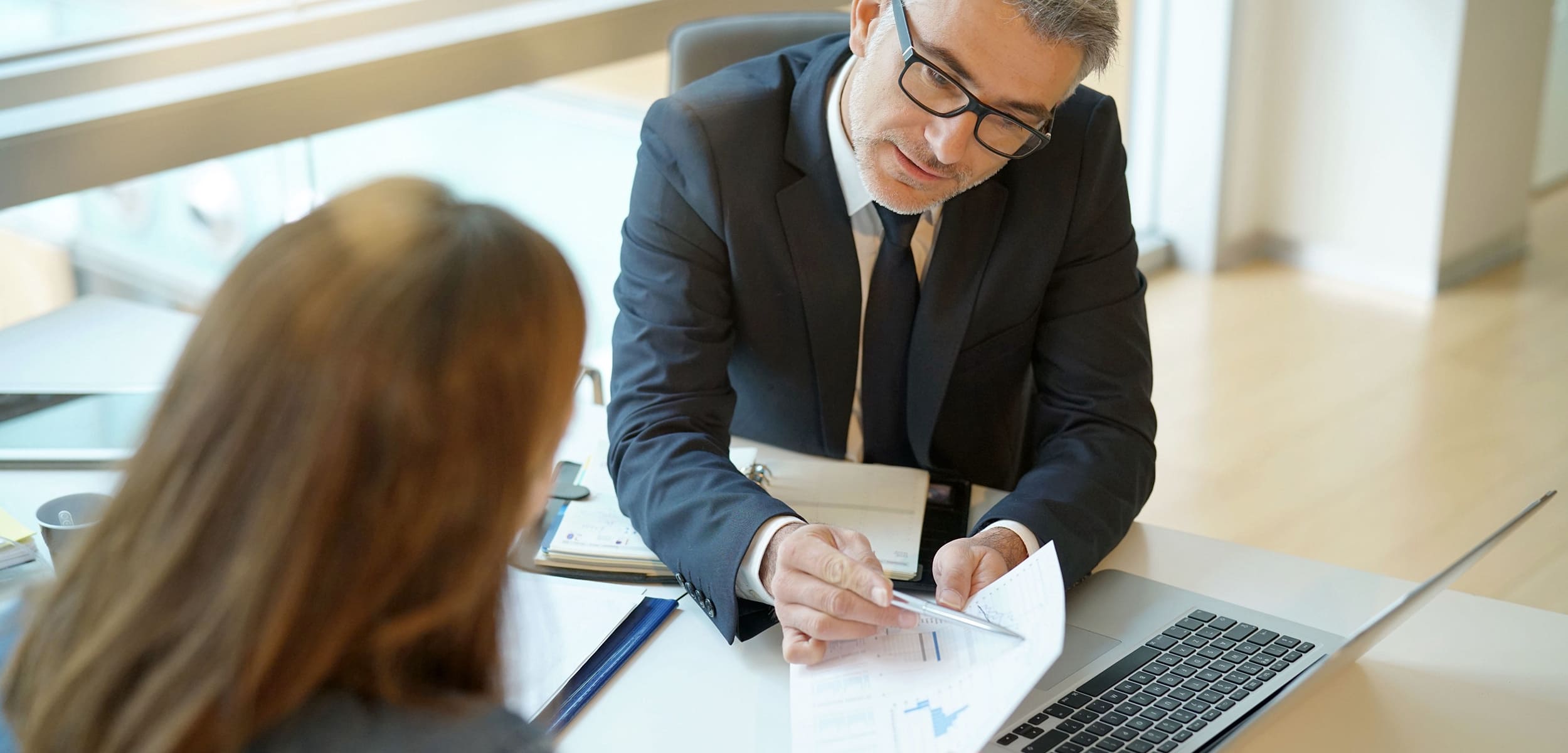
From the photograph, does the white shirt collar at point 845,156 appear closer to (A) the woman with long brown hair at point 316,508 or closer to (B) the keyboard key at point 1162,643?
(B) the keyboard key at point 1162,643

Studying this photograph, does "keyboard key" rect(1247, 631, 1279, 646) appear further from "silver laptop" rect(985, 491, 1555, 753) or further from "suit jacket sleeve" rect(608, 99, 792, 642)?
"suit jacket sleeve" rect(608, 99, 792, 642)

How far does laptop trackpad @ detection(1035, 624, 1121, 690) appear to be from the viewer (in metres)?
1.16

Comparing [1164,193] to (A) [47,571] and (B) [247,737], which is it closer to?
(A) [47,571]

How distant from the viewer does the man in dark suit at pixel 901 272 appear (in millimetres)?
1409

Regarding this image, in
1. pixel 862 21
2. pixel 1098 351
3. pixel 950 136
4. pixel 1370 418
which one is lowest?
pixel 1370 418

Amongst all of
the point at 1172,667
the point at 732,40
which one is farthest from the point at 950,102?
the point at 1172,667

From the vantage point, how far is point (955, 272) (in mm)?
1584

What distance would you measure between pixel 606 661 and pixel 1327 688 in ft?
2.16

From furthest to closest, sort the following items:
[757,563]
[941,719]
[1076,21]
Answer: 1. [1076,21]
2. [757,563]
3. [941,719]

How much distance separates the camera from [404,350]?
0.69 metres

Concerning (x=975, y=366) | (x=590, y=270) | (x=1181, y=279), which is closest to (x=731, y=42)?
(x=975, y=366)

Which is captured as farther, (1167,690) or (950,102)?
(950,102)

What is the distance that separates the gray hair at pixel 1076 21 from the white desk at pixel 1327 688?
0.56 m

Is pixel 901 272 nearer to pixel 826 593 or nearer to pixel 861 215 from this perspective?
pixel 861 215
